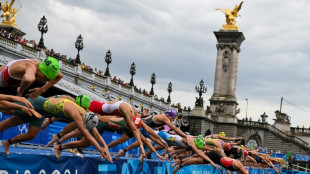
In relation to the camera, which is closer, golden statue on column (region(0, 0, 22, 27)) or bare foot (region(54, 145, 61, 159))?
bare foot (region(54, 145, 61, 159))

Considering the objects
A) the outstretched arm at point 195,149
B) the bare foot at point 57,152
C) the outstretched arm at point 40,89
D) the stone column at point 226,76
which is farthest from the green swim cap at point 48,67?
the stone column at point 226,76

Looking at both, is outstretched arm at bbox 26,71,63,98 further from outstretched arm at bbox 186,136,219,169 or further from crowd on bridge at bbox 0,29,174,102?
crowd on bridge at bbox 0,29,174,102

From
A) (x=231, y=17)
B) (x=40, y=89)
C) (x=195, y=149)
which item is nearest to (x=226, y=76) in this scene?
(x=231, y=17)

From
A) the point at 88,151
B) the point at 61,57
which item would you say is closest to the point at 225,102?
the point at 61,57

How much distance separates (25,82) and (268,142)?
6602cm

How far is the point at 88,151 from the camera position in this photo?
56.9 feet

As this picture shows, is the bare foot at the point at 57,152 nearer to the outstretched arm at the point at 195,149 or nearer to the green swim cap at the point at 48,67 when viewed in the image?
the green swim cap at the point at 48,67

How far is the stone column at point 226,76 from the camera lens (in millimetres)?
71000

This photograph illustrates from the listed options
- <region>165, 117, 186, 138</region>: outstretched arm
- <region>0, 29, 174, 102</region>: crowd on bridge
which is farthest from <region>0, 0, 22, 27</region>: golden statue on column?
<region>165, 117, 186, 138</region>: outstretched arm

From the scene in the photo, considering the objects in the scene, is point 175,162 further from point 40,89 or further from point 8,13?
point 8,13

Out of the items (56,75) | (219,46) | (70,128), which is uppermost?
(219,46)

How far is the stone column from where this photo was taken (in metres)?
71.0

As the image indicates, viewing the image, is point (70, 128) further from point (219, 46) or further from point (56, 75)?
point (219, 46)

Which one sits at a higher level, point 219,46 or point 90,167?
point 219,46
